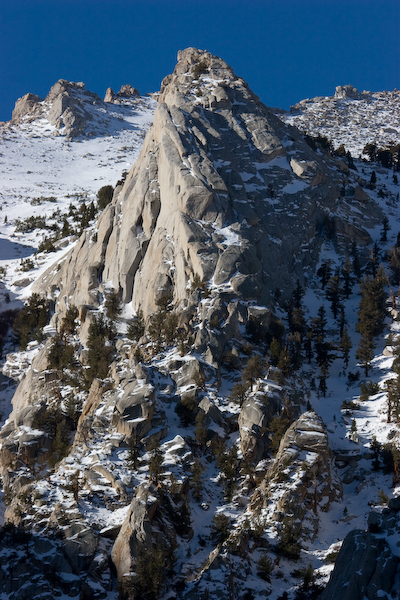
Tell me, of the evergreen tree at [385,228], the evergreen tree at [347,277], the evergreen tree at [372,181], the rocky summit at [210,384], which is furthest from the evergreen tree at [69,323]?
the evergreen tree at [372,181]

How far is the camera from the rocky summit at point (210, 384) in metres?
43.7

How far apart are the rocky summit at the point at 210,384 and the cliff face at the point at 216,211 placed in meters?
0.40

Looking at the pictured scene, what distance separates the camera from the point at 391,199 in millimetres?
124500

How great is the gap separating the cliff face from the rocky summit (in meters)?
0.40

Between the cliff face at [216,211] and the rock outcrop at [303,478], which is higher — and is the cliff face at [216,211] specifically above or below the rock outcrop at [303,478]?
above

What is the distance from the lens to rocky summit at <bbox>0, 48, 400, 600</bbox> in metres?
43.7

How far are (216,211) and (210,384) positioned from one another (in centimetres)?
3136

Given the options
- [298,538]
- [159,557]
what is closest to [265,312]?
[298,538]

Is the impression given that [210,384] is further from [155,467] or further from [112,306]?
[112,306]

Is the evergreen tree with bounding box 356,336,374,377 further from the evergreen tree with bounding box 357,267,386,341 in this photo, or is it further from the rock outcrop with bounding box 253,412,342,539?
the rock outcrop with bounding box 253,412,342,539

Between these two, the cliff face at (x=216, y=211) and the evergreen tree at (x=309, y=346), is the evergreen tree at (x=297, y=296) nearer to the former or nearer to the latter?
the cliff face at (x=216, y=211)

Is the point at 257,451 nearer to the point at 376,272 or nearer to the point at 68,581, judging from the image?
the point at 68,581

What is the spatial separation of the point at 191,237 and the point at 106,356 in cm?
2131

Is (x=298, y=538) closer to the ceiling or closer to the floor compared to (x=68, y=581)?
closer to the ceiling
